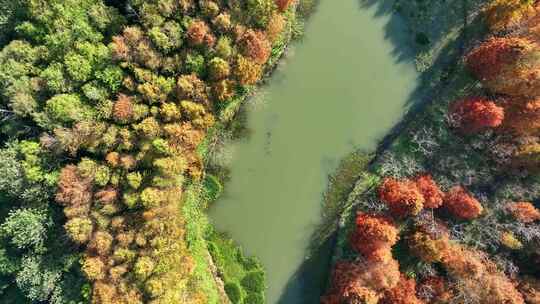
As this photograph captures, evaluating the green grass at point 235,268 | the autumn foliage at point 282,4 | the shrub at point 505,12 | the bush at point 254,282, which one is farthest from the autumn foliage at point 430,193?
the autumn foliage at point 282,4

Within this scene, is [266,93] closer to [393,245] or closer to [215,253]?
[215,253]

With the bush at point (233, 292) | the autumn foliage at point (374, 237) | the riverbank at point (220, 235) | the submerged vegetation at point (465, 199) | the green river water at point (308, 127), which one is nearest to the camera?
the autumn foliage at point (374, 237)

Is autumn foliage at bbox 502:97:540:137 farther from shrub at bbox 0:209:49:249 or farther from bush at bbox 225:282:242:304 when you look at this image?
shrub at bbox 0:209:49:249

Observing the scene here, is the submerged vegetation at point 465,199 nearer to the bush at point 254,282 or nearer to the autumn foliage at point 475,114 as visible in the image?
the autumn foliage at point 475,114

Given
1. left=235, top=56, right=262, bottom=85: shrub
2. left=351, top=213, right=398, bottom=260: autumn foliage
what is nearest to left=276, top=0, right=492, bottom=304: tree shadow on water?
left=351, top=213, right=398, bottom=260: autumn foliage

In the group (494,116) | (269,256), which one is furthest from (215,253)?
(494,116)

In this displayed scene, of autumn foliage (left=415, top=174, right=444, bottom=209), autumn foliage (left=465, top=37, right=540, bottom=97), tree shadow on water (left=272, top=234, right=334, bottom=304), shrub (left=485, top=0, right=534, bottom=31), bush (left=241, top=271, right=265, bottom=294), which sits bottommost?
bush (left=241, top=271, right=265, bottom=294)
